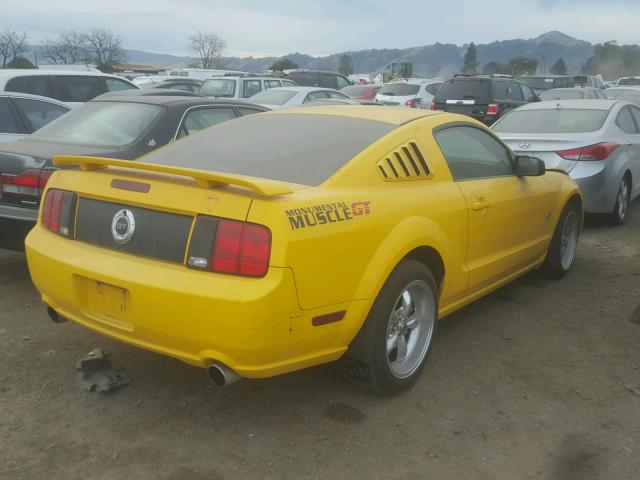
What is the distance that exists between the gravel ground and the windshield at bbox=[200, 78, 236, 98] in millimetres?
13232

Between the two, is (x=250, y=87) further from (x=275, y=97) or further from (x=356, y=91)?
(x=356, y=91)

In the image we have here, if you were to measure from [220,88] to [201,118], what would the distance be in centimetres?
1164

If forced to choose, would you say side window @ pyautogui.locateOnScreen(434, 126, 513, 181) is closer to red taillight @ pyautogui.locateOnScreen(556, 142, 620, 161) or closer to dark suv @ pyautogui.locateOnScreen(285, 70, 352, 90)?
red taillight @ pyautogui.locateOnScreen(556, 142, 620, 161)

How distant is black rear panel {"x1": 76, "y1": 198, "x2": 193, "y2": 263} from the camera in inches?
114

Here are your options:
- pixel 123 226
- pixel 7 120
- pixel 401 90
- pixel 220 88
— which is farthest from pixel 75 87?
pixel 401 90

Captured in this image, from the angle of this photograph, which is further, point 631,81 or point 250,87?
point 631,81

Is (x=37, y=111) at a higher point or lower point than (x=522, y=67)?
lower

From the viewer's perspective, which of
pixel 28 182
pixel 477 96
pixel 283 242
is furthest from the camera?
pixel 477 96

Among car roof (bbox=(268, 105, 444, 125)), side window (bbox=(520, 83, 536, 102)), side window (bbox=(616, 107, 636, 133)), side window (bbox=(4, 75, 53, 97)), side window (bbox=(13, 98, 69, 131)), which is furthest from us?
side window (bbox=(520, 83, 536, 102))

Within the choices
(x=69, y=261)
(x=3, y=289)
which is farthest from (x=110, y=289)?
(x=3, y=289)

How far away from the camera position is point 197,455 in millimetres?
2914

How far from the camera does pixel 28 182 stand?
15.8 ft

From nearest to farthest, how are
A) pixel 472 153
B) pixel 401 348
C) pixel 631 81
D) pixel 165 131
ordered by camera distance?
pixel 401 348
pixel 472 153
pixel 165 131
pixel 631 81

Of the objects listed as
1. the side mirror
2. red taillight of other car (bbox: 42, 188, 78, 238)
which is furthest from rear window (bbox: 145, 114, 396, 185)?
the side mirror
